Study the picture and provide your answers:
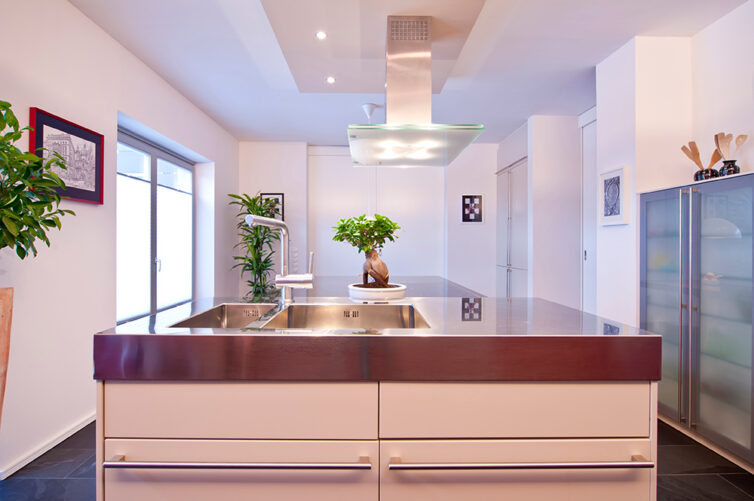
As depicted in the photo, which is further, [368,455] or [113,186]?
[113,186]

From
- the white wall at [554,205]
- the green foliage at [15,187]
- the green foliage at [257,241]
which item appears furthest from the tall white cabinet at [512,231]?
the green foliage at [15,187]

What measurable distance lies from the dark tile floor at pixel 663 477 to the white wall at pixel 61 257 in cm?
12

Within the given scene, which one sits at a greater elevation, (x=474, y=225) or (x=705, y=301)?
(x=474, y=225)

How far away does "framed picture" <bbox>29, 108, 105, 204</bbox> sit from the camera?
2.23m

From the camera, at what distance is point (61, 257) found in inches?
95.3

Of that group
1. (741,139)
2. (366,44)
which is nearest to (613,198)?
(741,139)

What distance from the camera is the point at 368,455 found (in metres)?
1.10

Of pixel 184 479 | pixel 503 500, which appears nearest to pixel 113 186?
pixel 184 479

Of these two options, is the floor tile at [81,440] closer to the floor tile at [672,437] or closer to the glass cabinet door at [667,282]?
the floor tile at [672,437]

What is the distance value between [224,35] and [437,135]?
5.91 feet

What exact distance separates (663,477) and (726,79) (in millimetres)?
2401

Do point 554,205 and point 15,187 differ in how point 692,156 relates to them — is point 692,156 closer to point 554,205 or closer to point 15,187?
point 554,205

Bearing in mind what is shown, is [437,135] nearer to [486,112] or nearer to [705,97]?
[705,97]

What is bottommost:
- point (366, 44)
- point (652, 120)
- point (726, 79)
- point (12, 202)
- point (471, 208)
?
point (12, 202)
